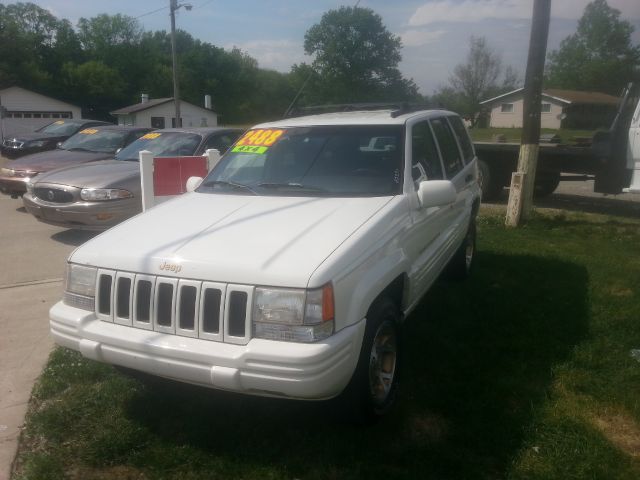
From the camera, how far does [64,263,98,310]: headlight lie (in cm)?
322

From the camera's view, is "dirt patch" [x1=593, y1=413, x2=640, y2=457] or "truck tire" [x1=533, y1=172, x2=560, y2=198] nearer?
"dirt patch" [x1=593, y1=413, x2=640, y2=457]

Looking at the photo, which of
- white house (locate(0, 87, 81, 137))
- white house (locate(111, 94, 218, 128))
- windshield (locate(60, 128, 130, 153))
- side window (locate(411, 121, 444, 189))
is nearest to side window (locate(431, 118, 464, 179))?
side window (locate(411, 121, 444, 189))

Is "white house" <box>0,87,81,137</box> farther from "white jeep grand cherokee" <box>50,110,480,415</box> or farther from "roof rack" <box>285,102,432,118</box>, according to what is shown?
"white jeep grand cherokee" <box>50,110,480,415</box>

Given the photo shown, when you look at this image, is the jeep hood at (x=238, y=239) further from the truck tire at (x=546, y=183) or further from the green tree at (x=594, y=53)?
the green tree at (x=594, y=53)

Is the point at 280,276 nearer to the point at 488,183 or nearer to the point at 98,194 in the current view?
the point at 98,194

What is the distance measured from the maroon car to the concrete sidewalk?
4229mm

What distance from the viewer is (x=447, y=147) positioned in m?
5.29

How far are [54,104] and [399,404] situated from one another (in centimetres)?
3896

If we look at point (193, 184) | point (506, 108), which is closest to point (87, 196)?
point (193, 184)

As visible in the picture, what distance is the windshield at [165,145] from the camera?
333 inches

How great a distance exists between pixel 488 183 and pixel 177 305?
31.6 feet

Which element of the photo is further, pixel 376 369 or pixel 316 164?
pixel 316 164

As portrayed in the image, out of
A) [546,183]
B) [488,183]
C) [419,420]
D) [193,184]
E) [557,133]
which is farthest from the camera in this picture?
[557,133]

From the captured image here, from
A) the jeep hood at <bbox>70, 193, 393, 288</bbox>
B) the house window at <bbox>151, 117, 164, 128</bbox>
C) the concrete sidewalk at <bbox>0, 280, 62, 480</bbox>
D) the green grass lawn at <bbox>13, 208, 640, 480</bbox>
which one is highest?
the jeep hood at <bbox>70, 193, 393, 288</bbox>
